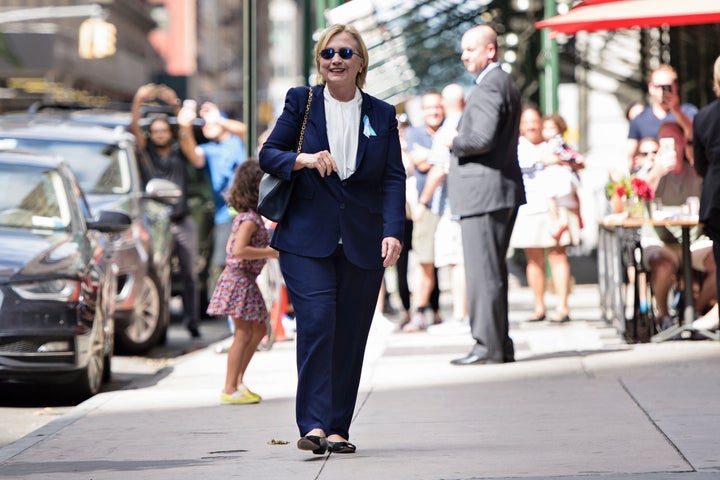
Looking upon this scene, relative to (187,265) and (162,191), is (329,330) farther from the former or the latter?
(187,265)

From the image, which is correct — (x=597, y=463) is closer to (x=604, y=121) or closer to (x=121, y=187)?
(x=121, y=187)

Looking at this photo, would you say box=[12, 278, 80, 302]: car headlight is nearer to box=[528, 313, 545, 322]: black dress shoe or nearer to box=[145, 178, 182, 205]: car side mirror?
box=[145, 178, 182, 205]: car side mirror

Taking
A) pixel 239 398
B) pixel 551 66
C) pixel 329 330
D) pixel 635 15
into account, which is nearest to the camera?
pixel 329 330

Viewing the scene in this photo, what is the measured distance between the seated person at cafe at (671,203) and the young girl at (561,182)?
1.64 metres

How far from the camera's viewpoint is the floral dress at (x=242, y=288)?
9359mm

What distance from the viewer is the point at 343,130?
714 cm

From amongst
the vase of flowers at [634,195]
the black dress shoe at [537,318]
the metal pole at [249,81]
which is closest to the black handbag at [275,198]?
the vase of flowers at [634,195]

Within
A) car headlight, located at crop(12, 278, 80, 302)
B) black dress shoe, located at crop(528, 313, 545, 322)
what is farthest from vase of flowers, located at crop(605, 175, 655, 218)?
car headlight, located at crop(12, 278, 80, 302)

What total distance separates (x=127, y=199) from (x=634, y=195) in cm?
451

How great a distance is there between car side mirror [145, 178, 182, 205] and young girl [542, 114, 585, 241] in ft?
10.7

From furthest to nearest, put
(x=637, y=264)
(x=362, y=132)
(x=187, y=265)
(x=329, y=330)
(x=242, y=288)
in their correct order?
(x=187, y=265), (x=637, y=264), (x=242, y=288), (x=362, y=132), (x=329, y=330)

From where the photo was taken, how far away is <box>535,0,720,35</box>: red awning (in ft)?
37.9

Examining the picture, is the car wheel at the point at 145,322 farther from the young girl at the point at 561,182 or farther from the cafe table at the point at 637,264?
the cafe table at the point at 637,264

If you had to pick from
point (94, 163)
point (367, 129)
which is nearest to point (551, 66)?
point (94, 163)
